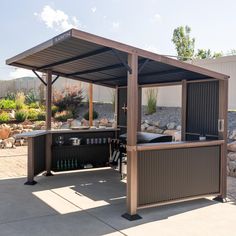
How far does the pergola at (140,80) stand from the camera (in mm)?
4457

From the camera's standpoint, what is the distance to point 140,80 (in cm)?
721

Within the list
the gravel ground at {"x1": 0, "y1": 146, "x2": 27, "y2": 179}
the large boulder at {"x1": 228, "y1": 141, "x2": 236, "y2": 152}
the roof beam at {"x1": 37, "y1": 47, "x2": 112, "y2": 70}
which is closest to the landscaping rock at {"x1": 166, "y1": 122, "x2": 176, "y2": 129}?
the large boulder at {"x1": 228, "y1": 141, "x2": 236, "y2": 152}

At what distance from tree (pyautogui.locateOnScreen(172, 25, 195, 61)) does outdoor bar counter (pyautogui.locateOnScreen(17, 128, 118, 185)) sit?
58.0 feet

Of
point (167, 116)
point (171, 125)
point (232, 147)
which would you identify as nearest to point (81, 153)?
point (232, 147)

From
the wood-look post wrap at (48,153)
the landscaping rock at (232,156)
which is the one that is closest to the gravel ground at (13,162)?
the wood-look post wrap at (48,153)

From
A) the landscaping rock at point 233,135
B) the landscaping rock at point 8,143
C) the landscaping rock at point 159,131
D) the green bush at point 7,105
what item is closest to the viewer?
the landscaping rock at point 233,135

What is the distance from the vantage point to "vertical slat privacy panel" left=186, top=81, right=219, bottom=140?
5.50m

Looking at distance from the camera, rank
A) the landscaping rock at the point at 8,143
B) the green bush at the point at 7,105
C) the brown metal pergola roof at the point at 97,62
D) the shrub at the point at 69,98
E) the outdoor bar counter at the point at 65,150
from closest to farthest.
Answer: the brown metal pergola roof at the point at 97,62 < the outdoor bar counter at the point at 65,150 < the landscaping rock at the point at 8,143 < the green bush at the point at 7,105 < the shrub at the point at 69,98

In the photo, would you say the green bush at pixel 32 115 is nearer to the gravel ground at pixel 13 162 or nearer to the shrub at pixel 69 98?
the shrub at pixel 69 98

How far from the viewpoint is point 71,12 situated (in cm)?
1036

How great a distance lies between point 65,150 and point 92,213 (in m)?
2.78

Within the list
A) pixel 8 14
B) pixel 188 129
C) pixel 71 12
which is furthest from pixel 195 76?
pixel 8 14

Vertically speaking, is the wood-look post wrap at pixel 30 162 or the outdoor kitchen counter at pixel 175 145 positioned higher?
the outdoor kitchen counter at pixel 175 145

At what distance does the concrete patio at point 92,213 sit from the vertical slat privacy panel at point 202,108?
1.20 metres
